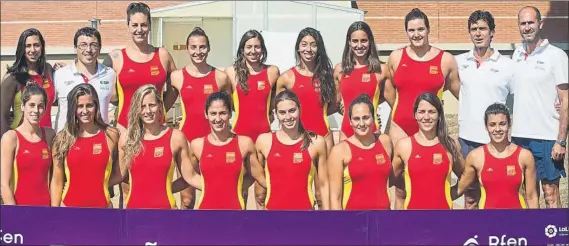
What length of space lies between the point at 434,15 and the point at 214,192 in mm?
22343

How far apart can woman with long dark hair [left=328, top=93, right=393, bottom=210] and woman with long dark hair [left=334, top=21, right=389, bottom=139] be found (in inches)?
31.4

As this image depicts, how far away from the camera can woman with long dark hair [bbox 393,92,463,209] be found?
6.86 meters

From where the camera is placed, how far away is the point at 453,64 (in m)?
7.74

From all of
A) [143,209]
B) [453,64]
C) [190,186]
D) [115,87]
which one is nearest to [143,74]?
[115,87]

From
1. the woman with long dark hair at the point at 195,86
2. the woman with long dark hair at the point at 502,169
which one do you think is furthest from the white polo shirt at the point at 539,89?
the woman with long dark hair at the point at 195,86

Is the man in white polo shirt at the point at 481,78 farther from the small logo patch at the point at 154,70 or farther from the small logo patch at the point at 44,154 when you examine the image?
the small logo patch at the point at 44,154

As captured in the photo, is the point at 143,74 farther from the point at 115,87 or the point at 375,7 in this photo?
the point at 375,7

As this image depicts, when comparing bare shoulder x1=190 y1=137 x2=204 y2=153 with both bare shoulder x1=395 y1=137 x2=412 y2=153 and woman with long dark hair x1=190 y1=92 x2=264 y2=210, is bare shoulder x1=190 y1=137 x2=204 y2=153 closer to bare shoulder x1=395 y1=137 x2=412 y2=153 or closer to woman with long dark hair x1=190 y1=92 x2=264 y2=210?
woman with long dark hair x1=190 y1=92 x2=264 y2=210

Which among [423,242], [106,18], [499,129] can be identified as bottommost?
[423,242]

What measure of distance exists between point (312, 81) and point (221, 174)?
4.79ft

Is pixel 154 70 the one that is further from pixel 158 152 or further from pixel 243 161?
pixel 243 161

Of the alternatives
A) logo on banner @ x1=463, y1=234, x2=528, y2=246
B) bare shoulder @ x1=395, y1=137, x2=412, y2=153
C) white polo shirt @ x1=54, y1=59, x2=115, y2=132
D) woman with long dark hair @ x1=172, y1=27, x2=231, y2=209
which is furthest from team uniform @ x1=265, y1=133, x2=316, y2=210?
white polo shirt @ x1=54, y1=59, x2=115, y2=132

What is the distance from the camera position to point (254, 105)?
7875 millimetres

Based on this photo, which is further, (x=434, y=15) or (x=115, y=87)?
(x=434, y=15)
